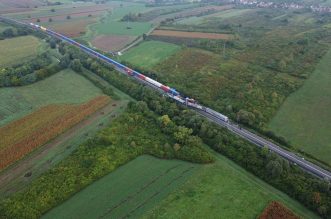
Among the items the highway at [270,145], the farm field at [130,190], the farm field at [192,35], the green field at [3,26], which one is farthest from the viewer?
the green field at [3,26]

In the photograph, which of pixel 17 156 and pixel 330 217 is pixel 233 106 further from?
pixel 17 156

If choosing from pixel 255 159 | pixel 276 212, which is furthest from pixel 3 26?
pixel 276 212

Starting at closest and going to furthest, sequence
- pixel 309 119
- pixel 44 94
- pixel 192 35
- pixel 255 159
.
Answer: pixel 255 159 < pixel 309 119 < pixel 44 94 < pixel 192 35

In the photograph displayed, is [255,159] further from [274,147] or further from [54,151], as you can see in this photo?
[54,151]

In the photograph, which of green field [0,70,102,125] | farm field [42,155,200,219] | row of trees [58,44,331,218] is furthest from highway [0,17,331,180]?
green field [0,70,102,125]

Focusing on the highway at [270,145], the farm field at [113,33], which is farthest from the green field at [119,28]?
the highway at [270,145]

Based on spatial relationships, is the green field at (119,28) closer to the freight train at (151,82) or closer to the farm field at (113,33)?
the farm field at (113,33)
